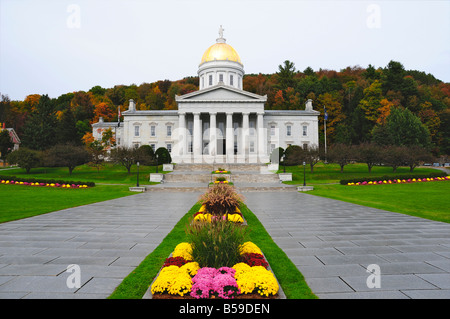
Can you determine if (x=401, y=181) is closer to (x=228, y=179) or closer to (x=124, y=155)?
(x=228, y=179)

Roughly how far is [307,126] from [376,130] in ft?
48.8

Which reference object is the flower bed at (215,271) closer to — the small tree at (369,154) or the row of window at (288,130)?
the small tree at (369,154)

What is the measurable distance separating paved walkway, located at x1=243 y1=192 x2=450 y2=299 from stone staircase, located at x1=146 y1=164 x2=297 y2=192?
13.7 m

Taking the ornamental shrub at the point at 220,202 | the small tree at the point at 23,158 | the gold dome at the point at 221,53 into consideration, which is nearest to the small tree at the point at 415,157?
the ornamental shrub at the point at 220,202

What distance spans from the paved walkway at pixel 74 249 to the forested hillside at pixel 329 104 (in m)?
57.5

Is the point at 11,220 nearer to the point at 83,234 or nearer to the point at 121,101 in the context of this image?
the point at 83,234

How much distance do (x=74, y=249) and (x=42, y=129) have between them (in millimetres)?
63092

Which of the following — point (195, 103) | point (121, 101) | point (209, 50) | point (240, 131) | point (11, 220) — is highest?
point (209, 50)

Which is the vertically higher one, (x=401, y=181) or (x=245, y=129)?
(x=245, y=129)

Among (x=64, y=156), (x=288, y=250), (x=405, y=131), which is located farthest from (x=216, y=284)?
(x=405, y=131)

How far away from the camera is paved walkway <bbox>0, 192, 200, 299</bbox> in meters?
4.61

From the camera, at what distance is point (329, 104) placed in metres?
72.5
